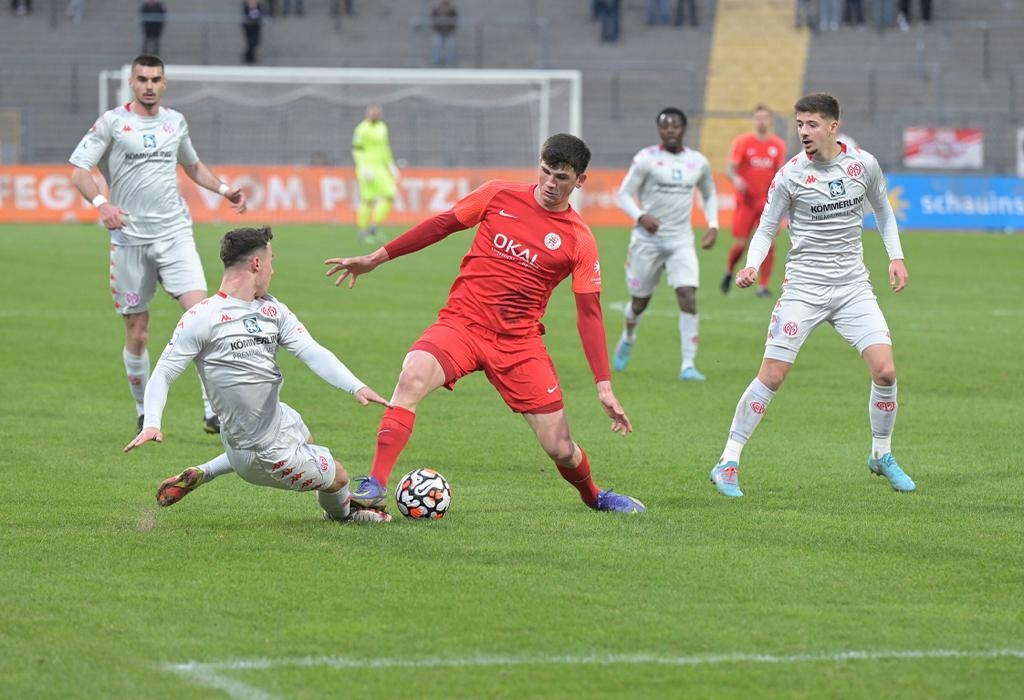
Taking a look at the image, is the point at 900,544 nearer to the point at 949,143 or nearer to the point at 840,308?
the point at 840,308

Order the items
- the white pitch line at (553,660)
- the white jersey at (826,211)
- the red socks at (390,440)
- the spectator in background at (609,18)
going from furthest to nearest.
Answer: the spectator in background at (609,18) → the white jersey at (826,211) → the red socks at (390,440) → the white pitch line at (553,660)

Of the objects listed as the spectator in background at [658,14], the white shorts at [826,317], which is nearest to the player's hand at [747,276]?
the white shorts at [826,317]

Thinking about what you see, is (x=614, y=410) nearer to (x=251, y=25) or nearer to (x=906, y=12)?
(x=251, y=25)

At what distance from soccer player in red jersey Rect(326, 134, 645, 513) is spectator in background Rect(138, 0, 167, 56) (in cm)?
3395

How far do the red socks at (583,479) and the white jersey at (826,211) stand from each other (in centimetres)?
171

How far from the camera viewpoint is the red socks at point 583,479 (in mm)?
8555

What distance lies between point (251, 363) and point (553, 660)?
8.38 feet

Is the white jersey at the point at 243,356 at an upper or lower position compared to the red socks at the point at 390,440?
upper

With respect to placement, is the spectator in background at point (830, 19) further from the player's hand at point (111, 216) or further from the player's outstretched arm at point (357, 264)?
the player's outstretched arm at point (357, 264)

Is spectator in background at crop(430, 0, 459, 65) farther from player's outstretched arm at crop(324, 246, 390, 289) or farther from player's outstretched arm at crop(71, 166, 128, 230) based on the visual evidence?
player's outstretched arm at crop(324, 246, 390, 289)

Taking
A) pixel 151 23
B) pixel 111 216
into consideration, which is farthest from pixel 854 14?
pixel 111 216

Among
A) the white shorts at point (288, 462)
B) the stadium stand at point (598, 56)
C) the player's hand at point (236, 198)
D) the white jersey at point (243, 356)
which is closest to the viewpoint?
the white jersey at point (243, 356)

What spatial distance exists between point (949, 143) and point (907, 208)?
3955mm

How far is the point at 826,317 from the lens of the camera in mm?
9578
